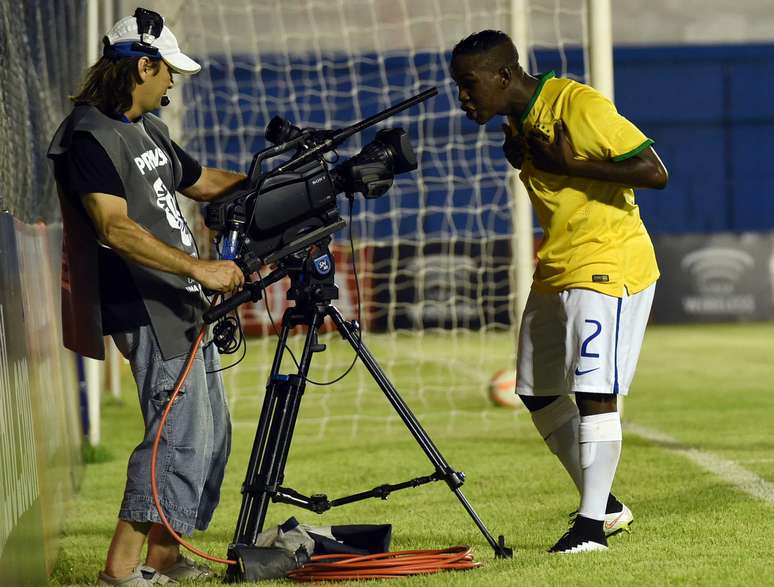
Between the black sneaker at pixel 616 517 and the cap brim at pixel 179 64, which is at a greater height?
the cap brim at pixel 179 64

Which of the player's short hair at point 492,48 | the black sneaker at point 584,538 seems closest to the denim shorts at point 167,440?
the black sneaker at point 584,538

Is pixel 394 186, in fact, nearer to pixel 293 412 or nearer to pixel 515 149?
pixel 515 149

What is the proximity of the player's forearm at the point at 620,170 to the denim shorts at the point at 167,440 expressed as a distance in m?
1.30

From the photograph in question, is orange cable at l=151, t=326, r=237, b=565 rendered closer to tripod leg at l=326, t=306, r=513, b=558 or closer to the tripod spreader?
the tripod spreader

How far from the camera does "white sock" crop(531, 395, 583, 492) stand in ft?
15.4

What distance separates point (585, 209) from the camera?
14.4 ft

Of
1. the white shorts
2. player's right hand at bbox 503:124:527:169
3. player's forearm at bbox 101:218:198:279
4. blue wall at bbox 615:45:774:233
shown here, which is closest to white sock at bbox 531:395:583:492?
the white shorts

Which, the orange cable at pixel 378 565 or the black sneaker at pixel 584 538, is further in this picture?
the black sneaker at pixel 584 538

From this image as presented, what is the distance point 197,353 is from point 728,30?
1036 inches

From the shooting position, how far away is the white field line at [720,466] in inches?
224

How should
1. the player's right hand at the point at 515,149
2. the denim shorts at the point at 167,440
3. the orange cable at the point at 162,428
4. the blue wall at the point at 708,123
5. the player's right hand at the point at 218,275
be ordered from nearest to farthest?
the player's right hand at the point at 218,275 < the orange cable at the point at 162,428 < the denim shorts at the point at 167,440 < the player's right hand at the point at 515,149 < the blue wall at the point at 708,123

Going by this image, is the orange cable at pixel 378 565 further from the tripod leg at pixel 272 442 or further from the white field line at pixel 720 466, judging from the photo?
the white field line at pixel 720 466

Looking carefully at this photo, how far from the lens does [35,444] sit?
14.3 ft

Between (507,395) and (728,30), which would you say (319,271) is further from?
(728,30)
